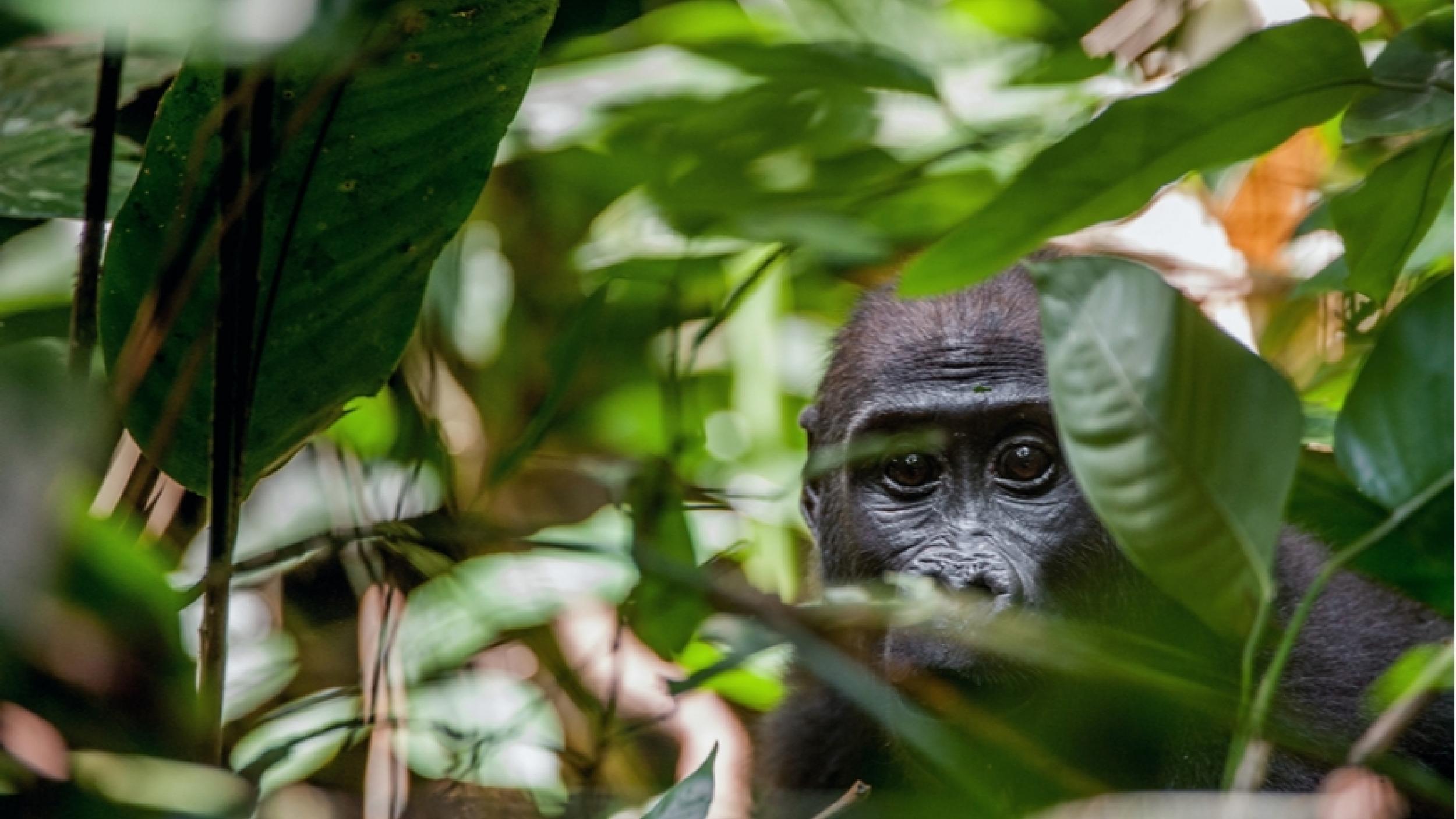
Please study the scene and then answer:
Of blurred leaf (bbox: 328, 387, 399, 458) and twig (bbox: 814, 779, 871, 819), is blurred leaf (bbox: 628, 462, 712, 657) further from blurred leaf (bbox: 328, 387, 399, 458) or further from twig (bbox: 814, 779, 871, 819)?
twig (bbox: 814, 779, 871, 819)

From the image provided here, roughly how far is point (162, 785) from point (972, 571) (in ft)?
4.12

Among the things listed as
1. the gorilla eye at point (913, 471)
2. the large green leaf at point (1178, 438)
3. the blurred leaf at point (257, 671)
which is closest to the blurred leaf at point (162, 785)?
the large green leaf at point (1178, 438)

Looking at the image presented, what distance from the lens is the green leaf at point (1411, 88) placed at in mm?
1085

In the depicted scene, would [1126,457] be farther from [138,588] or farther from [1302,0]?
[1302,0]

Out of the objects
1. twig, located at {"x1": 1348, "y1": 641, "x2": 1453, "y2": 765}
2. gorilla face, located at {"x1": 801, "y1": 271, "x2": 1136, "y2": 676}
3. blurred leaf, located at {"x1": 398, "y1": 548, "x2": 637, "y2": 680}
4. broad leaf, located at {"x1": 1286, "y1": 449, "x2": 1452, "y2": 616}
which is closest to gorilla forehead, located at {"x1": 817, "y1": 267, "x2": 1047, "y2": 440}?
gorilla face, located at {"x1": 801, "y1": 271, "x2": 1136, "y2": 676}

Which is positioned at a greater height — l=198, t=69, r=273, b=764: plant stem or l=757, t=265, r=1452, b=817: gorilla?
l=198, t=69, r=273, b=764: plant stem

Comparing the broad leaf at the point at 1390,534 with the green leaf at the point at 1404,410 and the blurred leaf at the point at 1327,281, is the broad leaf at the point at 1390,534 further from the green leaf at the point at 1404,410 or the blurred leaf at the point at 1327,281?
the blurred leaf at the point at 1327,281

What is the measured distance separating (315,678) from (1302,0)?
6.79ft

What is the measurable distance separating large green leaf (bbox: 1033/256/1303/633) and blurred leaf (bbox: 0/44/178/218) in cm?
87

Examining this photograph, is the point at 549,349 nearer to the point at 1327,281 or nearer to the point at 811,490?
the point at 811,490

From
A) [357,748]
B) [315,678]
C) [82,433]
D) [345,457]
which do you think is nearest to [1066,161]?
[82,433]

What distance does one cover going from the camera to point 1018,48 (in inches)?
97.7

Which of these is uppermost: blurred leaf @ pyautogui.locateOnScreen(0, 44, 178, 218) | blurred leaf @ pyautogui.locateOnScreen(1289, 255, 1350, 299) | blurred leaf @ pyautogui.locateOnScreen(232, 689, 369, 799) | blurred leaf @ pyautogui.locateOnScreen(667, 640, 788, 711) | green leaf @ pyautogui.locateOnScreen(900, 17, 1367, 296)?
blurred leaf @ pyautogui.locateOnScreen(0, 44, 178, 218)

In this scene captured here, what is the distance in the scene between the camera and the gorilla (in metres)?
1.59
